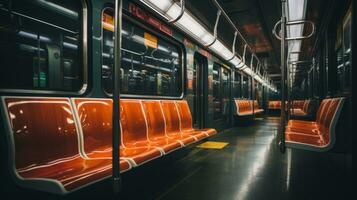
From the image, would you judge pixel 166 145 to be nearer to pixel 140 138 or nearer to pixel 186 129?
pixel 140 138

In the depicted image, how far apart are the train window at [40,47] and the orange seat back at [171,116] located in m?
1.25

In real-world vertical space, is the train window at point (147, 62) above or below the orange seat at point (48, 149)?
above

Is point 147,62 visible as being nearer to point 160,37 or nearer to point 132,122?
point 160,37

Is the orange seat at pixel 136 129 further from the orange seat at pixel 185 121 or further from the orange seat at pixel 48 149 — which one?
the orange seat at pixel 185 121

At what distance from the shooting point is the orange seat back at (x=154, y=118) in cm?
275

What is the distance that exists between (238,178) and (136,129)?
1282mm

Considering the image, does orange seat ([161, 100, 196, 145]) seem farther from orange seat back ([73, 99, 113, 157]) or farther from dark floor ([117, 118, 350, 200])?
orange seat back ([73, 99, 113, 157])

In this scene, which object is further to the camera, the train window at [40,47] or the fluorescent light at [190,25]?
the fluorescent light at [190,25]

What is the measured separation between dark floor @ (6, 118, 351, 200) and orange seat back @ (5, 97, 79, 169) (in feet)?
1.33

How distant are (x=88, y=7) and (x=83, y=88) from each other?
2.56ft

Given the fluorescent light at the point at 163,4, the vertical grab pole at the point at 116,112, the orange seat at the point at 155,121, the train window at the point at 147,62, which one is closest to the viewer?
the vertical grab pole at the point at 116,112

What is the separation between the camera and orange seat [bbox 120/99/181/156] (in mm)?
2316

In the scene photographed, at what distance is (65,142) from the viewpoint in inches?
67.4

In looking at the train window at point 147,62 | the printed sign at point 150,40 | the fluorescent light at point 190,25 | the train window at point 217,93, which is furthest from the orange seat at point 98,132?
the train window at point 217,93
